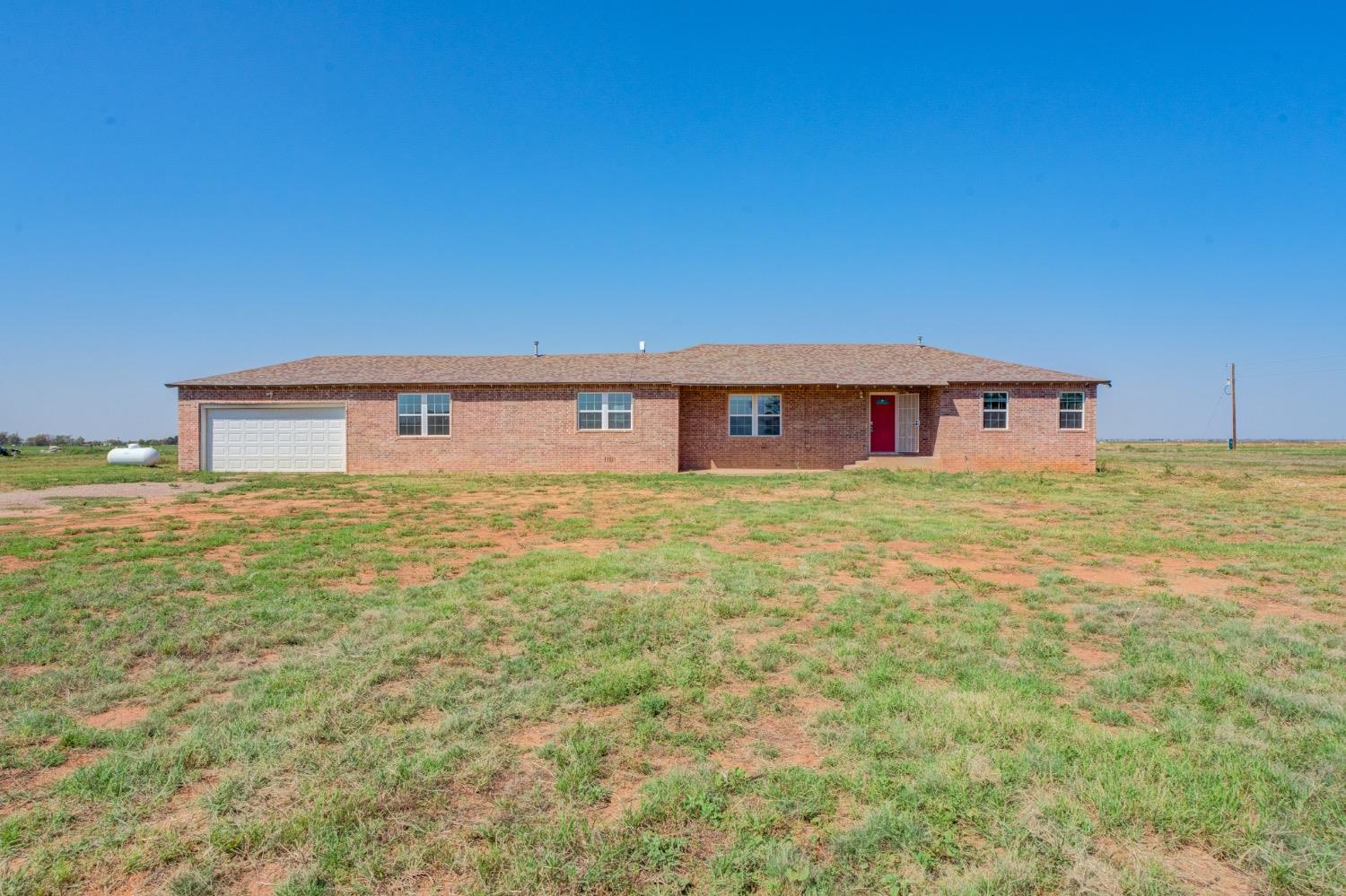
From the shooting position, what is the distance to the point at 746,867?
8.54 feet

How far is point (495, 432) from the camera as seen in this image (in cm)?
2266

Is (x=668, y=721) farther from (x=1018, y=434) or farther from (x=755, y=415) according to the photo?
(x=1018, y=434)

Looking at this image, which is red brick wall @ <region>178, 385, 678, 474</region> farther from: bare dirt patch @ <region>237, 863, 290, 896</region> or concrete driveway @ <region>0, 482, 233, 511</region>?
bare dirt patch @ <region>237, 863, 290, 896</region>

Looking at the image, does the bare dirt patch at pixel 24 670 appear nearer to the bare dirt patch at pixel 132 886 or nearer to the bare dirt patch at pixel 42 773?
the bare dirt patch at pixel 42 773

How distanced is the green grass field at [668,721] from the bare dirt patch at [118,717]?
24 mm

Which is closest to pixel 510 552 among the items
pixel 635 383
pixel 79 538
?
pixel 79 538

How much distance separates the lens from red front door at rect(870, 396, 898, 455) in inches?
938

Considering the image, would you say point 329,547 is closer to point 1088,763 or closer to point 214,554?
point 214,554

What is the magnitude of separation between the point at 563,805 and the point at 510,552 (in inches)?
228

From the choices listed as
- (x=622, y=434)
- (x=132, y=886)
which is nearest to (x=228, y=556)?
(x=132, y=886)

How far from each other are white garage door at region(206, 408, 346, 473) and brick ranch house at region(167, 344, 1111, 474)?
0.04m

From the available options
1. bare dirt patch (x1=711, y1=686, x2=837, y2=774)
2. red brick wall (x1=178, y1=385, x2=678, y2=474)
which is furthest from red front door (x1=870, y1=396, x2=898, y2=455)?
bare dirt patch (x1=711, y1=686, x2=837, y2=774)

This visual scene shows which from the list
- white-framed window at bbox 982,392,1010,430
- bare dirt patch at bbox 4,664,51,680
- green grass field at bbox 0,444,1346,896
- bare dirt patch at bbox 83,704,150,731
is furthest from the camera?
white-framed window at bbox 982,392,1010,430

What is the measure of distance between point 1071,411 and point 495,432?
20010mm
